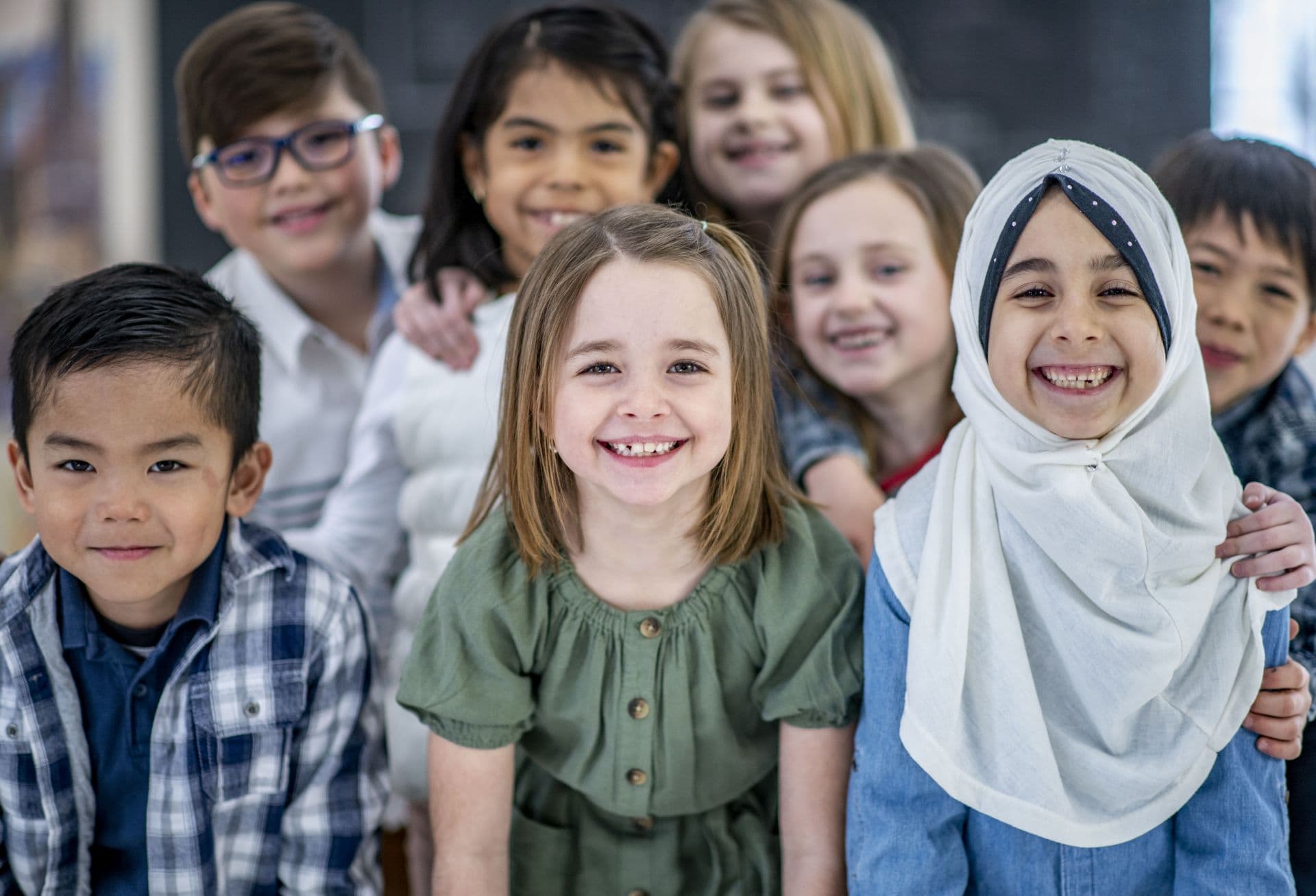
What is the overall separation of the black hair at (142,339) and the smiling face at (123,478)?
0.07ft

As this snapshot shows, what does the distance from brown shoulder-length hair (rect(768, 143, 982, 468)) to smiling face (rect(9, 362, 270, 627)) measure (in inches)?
A: 36.3

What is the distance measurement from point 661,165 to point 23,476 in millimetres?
1196

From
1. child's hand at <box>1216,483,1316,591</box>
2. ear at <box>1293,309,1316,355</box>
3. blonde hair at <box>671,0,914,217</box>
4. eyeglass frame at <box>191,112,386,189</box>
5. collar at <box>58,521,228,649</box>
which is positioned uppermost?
blonde hair at <box>671,0,914,217</box>

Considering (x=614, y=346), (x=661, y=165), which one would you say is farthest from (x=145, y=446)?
(x=661, y=165)

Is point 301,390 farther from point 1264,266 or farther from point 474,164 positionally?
point 1264,266

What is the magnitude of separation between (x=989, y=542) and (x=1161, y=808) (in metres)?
0.36

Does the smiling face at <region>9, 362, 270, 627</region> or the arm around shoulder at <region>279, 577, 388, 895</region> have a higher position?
the smiling face at <region>9, 362, 270, 627</region>

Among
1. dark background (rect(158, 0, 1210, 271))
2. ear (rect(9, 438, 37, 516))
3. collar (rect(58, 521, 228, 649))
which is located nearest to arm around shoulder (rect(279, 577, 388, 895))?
collar (rect(58, 521, 228, 649))

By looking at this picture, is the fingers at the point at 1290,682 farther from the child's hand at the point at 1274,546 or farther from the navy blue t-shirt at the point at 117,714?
the navy blue t-shirt at the point at 117,714

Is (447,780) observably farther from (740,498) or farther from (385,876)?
(385,876)

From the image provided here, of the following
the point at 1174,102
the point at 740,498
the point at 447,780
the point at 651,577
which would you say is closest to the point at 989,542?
the point at 740,498

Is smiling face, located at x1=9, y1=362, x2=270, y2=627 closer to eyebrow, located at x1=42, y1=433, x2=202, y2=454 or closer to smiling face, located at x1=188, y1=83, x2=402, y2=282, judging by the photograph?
eyebrow, located at x1=42, y1=433, x2=202, y2=454

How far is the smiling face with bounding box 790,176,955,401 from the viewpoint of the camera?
197 centimetres

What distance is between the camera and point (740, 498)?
1.57 metres
